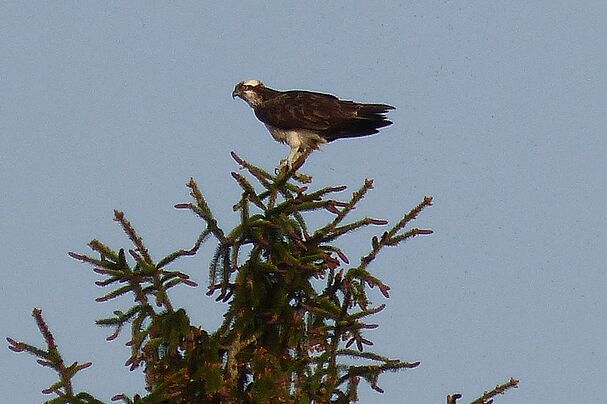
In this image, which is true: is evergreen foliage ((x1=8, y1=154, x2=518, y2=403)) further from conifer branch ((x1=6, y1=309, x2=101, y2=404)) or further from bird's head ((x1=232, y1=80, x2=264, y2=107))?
bird's head ((x1=232, y1=80, x2=264, y2=107))

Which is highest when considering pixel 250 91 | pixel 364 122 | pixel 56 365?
pixel 250 91

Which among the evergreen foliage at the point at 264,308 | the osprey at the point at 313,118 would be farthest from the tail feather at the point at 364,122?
the evergreen foliage at the point at 264,308

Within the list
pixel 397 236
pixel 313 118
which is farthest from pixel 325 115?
pixel 397 236

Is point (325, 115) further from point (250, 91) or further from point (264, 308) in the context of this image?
point (264, 308)

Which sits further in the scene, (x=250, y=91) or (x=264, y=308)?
(x=250, y=91)

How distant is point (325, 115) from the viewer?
493 inches

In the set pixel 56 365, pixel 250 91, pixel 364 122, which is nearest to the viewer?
pixel 56 365

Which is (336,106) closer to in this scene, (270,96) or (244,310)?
(270,96)

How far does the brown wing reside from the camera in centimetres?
1222

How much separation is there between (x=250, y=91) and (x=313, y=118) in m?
1.63

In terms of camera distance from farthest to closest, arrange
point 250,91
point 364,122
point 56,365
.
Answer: point 250,91
point 364,122
point 56,365

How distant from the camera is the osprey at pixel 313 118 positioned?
1223 centimetres

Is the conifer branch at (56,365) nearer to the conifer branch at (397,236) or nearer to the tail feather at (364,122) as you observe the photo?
the conifer branch at (397,236)

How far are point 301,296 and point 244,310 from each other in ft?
1.41
